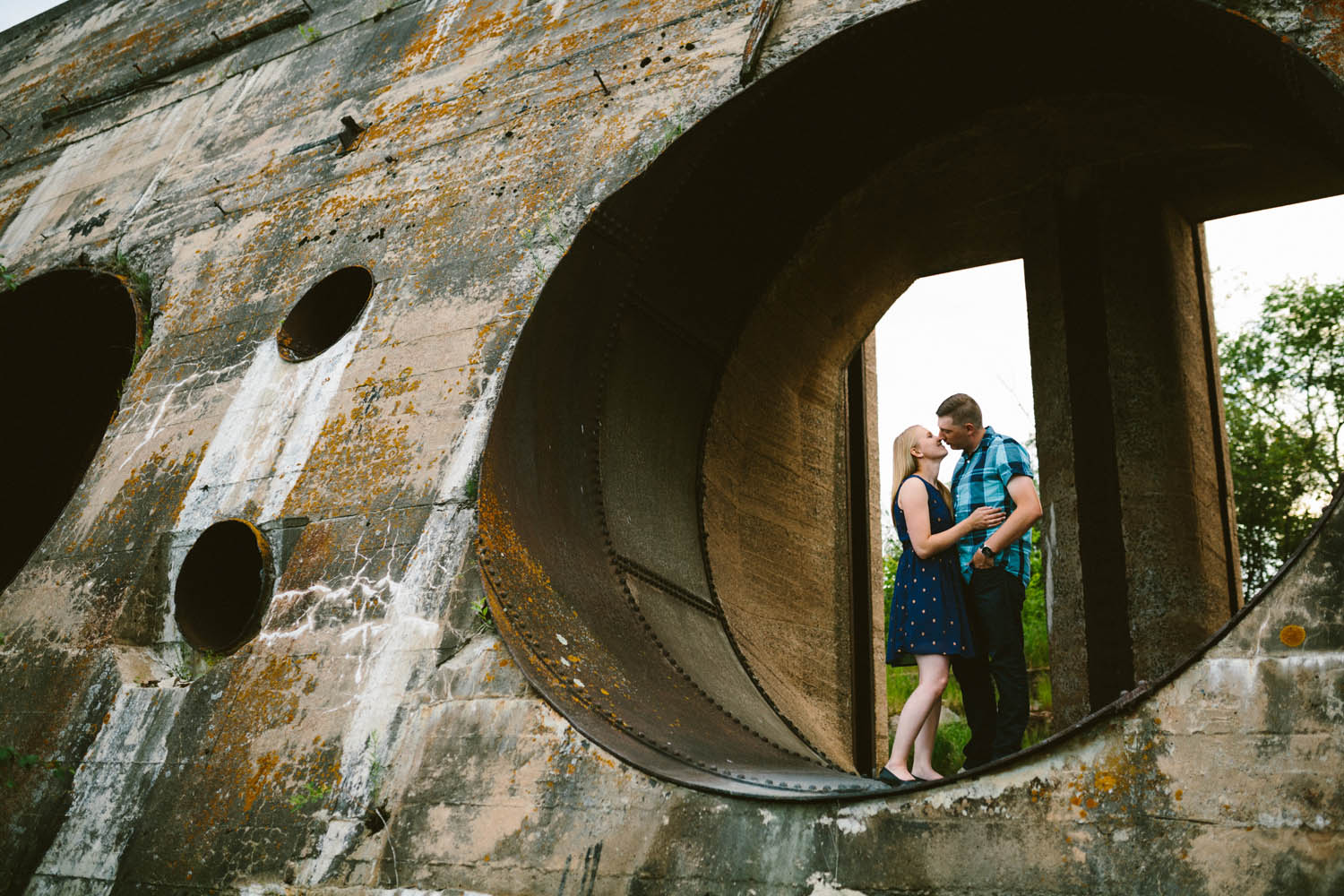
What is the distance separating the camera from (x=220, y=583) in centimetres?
547

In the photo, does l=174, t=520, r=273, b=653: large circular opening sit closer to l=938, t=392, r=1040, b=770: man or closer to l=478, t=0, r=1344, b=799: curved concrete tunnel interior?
l=478, t=0, r=1344, b=799: curved concrete tunnel interior

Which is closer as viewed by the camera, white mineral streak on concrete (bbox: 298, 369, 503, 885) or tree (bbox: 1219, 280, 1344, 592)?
white mineral streak on concrete (bbox: 298, 369, 503, 885)

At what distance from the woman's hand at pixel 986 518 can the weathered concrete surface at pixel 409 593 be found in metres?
1.34

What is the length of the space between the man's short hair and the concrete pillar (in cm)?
221

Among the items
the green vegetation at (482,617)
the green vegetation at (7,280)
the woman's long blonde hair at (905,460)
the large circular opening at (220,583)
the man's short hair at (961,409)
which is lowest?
the green vegetation at (482,617)

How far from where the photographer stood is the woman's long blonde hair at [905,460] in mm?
4449

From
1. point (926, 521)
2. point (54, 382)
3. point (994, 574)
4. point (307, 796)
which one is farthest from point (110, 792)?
point (54, 382)

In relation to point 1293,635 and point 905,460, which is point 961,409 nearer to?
point 905,460

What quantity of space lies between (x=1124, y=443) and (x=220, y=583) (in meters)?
5.18

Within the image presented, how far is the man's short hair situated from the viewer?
4406 millimetres

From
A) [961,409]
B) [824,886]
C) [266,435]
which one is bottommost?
[824,886]

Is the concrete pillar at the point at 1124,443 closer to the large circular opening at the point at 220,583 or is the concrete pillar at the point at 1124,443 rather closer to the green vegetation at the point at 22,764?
the large circular opening at the point at 220,583

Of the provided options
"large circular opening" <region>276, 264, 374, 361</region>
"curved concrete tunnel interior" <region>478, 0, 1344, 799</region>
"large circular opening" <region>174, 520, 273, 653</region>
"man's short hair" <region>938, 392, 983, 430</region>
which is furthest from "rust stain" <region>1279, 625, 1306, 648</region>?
"large circular opening" <region>276, 264, 374, 361</region>

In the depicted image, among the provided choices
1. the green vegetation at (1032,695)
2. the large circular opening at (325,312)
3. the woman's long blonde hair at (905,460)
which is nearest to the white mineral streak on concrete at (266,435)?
the large circular opening at (325,312)
